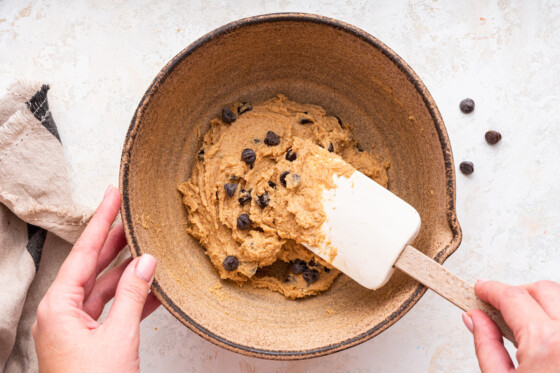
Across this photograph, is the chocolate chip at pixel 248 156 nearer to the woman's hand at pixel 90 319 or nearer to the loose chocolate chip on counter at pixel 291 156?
the loose chocolate chip on counter at pixel 291 156

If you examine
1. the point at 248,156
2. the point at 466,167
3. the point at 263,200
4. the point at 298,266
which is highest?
the point at 466,167

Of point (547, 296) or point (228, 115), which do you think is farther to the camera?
point (228, 115)

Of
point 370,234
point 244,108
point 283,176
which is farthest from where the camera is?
point 244,108

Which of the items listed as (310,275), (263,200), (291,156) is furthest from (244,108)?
(310,275)

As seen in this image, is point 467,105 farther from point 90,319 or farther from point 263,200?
point 90,319

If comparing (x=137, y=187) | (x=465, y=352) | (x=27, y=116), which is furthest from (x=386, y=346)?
(x=27, y=116)

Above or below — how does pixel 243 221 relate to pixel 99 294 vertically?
above

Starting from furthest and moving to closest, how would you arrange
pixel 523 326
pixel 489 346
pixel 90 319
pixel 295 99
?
pixel 295 99 < pixel 90 319 < pixel 489 346 < pixel 523 326
